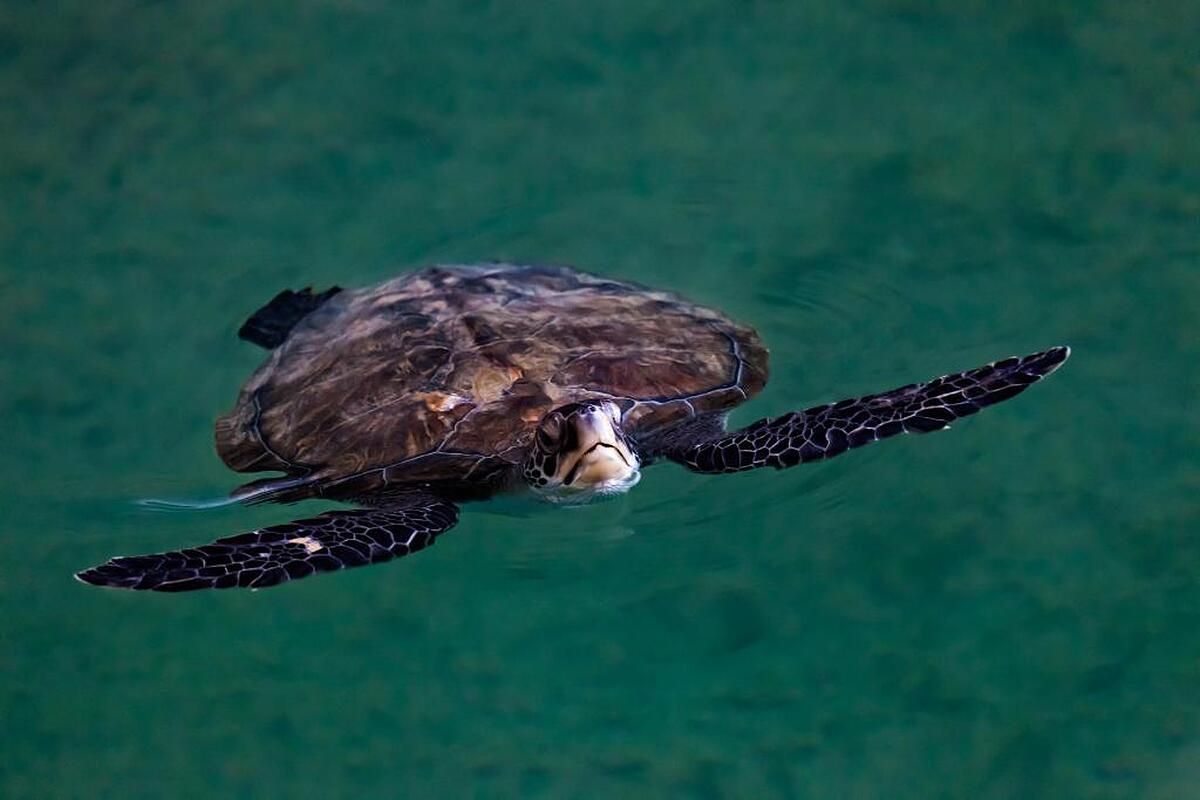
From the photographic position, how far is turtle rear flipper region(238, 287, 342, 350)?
6254 millimetres

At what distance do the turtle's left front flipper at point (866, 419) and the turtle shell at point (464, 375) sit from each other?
0.34m

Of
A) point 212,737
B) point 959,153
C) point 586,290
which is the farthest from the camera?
point 959,153

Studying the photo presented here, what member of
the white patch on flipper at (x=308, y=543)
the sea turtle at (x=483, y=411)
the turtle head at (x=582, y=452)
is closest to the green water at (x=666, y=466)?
the sea turtle at (x=483, y=411)

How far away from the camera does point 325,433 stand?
17.2 ft

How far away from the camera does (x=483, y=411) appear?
5.07 m

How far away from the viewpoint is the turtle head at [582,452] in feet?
15.4

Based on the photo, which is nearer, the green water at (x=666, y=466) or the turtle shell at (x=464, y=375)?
the green water at (x=666, y=466)

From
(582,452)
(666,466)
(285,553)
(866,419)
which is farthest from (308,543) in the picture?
(866,419)

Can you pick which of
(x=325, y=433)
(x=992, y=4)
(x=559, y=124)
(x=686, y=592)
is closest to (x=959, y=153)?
(x=992, y=4)

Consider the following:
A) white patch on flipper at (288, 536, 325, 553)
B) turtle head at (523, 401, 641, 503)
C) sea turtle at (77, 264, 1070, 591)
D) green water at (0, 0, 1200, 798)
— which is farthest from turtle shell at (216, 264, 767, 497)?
white patch on flipper at (288, 536, 325, 553)

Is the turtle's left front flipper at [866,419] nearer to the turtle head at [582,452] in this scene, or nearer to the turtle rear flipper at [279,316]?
the turtle head at [582,452]

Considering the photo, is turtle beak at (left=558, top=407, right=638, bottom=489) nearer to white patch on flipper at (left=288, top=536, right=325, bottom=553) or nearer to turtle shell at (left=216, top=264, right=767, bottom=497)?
turtle shell at (left=216, top=264, right=767, bottom=497)

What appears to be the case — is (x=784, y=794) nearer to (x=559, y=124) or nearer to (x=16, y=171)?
(x=559, y=124)

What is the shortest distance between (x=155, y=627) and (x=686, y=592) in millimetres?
2049
